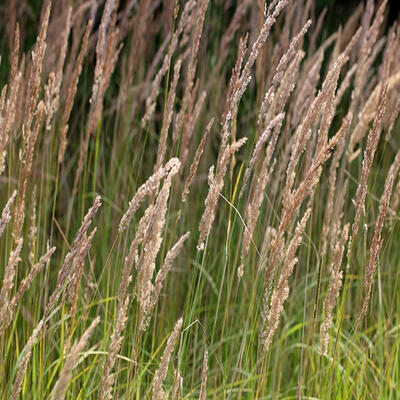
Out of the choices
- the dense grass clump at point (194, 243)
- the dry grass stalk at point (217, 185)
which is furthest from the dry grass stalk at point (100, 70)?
the dry grass stalk at point (217, 185)

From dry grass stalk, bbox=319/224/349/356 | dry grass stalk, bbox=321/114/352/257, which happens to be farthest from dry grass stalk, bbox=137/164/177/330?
dry grass stalk, bbox=321/114/352/257

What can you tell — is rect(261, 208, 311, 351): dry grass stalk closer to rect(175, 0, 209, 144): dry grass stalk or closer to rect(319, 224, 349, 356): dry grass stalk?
rect(319, 224, 349, 356): dry grass stalk

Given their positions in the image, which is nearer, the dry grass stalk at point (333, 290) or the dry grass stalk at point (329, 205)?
the dry grass stalk at point (333, 290)

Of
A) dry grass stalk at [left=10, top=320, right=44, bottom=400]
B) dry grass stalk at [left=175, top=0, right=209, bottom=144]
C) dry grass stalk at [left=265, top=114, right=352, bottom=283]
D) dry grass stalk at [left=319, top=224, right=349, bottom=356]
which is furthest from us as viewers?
dry grass stalk at [left=175, top=0, right=209, bottom=144]

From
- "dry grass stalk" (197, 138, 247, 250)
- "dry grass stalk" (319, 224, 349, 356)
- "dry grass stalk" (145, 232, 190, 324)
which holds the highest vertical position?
"dry grass stalk" (197, 138, 247, 250)

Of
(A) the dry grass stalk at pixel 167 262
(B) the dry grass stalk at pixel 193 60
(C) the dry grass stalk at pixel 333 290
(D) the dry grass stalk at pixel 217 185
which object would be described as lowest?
(C) the dry grass stalk at pixel 333 290

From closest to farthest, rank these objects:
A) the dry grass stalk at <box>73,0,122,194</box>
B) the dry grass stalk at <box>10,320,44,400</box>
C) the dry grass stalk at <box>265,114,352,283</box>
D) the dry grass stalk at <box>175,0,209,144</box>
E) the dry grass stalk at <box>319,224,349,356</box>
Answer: the dry grass stalk at <box>10,320,44,400</box>
the dry grass stalk at <box>265,114,352,283</box>
the dry grass stalk at <box>319,224,349,356</box>
the dry grass stalk at <box>175,0,209,144</box>
the dry grass stalk at <box>73,0,122,194</box>

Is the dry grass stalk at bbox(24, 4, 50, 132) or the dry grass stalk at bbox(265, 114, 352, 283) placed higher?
Answer: the dry grass stalk at bbox(24, 4, 50, 132)

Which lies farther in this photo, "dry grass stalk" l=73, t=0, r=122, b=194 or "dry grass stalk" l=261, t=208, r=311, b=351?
"dry grass stalk" l=73, t=0, r=122, b=194

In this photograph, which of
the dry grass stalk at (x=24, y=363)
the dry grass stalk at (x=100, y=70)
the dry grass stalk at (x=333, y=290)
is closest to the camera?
the dry grass stalk at (x=24, y=363)

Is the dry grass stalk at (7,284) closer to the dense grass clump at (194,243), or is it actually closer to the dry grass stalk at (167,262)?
the dense grass clump at (194,243)

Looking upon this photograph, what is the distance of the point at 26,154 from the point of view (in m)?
1.52

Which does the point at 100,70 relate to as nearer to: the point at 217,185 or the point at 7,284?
the point at 217,185

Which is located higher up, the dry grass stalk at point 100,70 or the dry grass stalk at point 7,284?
the dry grass stalk at point 100,70
